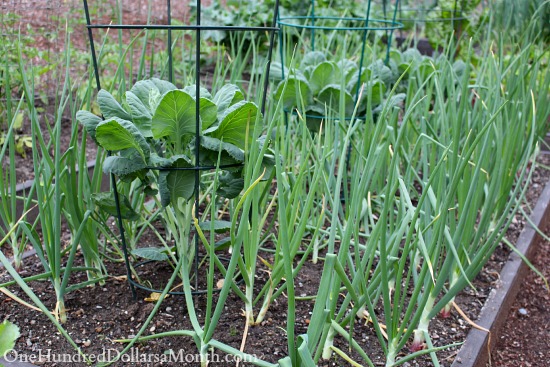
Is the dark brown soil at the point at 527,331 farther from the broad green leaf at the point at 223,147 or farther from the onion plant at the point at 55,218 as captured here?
the onion plant at the point at 55,218

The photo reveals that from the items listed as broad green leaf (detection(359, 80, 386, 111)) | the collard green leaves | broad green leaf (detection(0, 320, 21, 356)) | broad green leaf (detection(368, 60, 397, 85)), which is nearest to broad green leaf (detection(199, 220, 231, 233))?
broad green leaf (detection(0, 320, 21, 356))

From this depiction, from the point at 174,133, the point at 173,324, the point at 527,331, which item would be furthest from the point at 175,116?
the point at 527,331

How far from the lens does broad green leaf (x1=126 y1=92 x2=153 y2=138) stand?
1.29 meters

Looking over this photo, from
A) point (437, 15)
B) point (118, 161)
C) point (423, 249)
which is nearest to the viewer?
point (423, 249)

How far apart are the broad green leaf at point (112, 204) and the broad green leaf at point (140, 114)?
8.5 inches

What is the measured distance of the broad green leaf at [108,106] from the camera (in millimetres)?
1274

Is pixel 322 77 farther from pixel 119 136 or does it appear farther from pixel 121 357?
pixel 121 357

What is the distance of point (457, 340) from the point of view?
154 cm

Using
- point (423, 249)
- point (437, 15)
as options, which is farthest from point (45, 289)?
point (437, 15)

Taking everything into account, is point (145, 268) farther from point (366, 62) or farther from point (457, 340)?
point (366, 62)

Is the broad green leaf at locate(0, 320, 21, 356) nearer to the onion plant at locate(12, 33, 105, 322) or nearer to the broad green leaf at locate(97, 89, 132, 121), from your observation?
the onion plant at locate(12, 33, 105, 322)

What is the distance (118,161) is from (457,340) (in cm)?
98

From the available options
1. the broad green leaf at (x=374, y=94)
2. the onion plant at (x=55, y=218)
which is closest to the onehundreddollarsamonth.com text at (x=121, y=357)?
the onion plant at (x=55, y=218)

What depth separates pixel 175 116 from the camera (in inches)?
49.4
